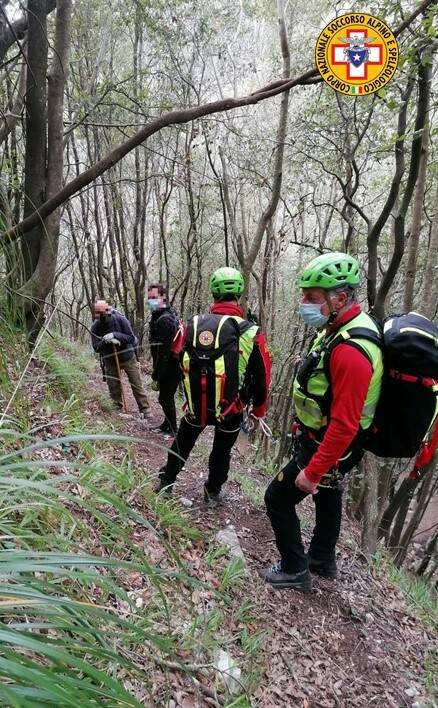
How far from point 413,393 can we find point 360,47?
3942 millimetres

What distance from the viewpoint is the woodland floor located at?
2461 millimetres

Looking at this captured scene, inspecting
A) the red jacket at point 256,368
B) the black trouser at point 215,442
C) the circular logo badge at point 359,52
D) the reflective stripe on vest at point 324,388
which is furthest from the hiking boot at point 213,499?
the circular logo badge at point 359,52

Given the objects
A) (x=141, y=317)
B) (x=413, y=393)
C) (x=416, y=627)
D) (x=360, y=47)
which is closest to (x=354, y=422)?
(x=413, y=393)

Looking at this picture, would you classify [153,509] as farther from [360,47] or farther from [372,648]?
[360,47]

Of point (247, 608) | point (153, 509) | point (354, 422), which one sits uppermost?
point (354, 422)

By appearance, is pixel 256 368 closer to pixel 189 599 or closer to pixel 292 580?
pixel 292 580

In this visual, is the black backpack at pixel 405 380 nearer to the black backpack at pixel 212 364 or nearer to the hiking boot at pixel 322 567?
the black backpack at pixel 212 364

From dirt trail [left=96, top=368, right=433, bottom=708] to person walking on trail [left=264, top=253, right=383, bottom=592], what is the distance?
0.23m

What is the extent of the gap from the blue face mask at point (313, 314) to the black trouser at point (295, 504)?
0.82 meters

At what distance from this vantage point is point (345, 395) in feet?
8.00

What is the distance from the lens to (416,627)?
3660 mm

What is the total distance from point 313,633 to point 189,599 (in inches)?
60.9

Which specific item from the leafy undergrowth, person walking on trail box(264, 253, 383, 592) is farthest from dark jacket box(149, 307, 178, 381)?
person walking on trail box(264, 253, 383, 592)

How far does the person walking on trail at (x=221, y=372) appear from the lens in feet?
11.0
